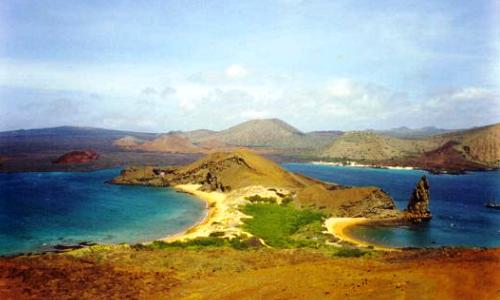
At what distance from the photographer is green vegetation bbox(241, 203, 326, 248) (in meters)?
50.2

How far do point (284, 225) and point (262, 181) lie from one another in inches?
1109

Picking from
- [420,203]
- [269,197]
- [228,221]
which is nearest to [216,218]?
[228,221]

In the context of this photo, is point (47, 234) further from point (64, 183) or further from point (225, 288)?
point (64, 183)

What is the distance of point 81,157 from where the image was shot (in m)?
185

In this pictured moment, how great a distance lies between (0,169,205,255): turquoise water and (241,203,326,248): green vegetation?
10.7 meters

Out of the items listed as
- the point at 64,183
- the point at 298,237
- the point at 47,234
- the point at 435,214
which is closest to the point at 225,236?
the point at 298,237

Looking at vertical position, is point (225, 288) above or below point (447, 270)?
below

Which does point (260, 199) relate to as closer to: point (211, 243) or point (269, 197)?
point (269, 197)

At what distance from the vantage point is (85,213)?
236ft

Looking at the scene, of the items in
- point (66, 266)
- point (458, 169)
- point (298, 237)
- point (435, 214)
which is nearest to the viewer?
point (66, 266)

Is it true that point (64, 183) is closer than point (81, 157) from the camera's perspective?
Yes

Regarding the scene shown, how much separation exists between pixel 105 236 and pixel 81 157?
141m

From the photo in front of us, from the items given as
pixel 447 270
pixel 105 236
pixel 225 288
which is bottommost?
pixel 105 236

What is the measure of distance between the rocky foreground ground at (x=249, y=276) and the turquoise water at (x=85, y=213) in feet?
72.8
